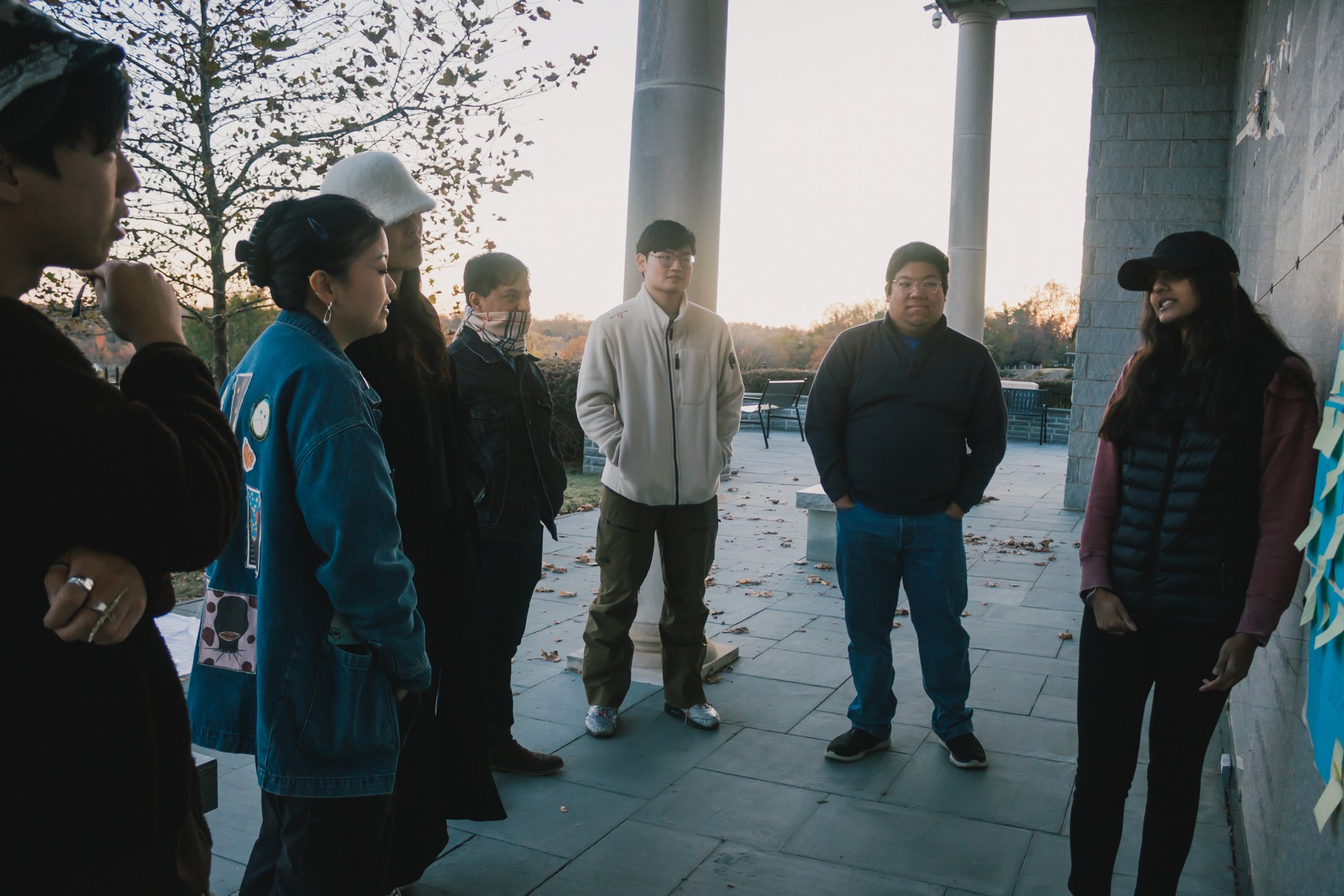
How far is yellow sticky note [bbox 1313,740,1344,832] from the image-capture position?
71.7 inches

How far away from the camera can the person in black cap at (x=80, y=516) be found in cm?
104

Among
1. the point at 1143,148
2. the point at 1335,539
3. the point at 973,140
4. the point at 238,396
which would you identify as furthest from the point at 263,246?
the point at 973,140

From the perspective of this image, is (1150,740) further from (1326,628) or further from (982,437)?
(982,437)

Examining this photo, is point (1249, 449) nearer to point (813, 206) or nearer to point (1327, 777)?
point (1327, 777)

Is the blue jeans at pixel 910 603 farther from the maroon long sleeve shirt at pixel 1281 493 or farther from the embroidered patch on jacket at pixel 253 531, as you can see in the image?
the embroidered patch on jacket at pixel 253 531

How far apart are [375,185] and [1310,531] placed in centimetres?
250

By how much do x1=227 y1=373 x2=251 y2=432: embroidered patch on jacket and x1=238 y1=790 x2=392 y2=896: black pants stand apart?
0.80m

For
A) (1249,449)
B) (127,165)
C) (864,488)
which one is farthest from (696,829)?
(127,165)

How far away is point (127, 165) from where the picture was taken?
120 centimetres

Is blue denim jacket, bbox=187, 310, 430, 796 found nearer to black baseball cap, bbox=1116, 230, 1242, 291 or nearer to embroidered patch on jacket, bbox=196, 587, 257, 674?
embroidered patch on jacket, bbox=196, 587, 257, 674

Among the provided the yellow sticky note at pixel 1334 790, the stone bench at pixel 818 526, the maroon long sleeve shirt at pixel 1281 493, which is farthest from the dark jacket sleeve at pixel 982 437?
the stone bench at pixel 818 526

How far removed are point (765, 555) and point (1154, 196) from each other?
4994 mm

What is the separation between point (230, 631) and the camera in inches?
80.6

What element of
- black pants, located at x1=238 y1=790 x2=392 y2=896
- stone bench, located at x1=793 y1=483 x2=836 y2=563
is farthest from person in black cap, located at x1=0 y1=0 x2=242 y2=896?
stone bench, located at x1=793 y1=483 x2=836 y2=563
